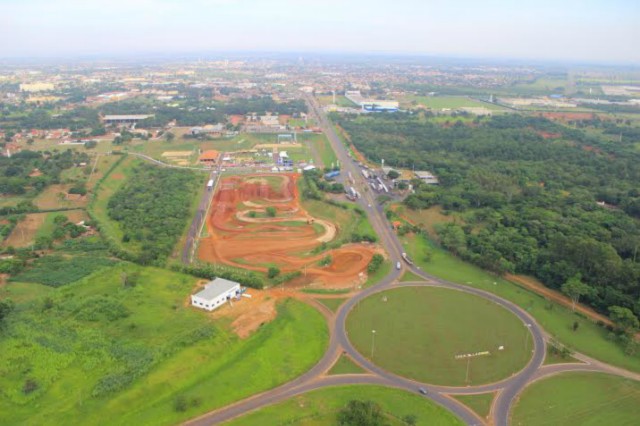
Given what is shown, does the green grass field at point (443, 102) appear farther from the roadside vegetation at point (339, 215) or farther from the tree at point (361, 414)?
the tree at point (361, 414)

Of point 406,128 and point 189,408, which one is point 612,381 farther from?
point 406,128

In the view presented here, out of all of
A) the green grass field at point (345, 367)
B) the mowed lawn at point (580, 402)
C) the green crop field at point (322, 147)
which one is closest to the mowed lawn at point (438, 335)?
the green grass field at point (345, 367)

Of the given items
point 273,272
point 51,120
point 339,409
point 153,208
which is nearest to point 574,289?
point 339,409

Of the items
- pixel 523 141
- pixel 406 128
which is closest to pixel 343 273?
pixel 523 141

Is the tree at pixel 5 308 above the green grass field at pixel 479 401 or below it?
above

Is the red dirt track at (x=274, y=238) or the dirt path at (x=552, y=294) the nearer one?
the dirt path at (x=552, y=294)
